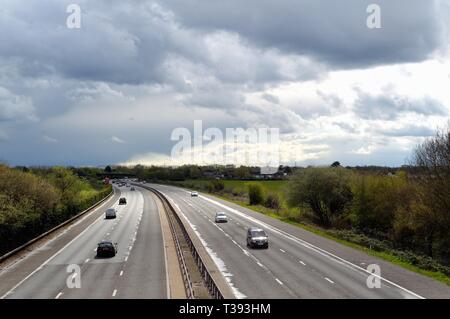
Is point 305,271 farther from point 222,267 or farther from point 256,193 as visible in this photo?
point 256,193

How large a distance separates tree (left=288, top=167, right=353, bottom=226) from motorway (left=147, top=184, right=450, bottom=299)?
27.9m

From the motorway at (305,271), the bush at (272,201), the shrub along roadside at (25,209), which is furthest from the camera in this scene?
the bush at (272,201)

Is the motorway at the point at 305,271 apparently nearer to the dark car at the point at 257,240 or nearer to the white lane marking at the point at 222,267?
the white lane marking at the point at 222,267

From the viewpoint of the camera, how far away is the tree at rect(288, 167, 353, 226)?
269 feet

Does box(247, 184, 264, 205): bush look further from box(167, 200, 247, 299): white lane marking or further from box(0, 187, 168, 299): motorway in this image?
box(167, 200, 247, 299): white lane marking

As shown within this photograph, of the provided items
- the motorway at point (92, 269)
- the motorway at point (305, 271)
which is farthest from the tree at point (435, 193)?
the motorway at point (92, 269)

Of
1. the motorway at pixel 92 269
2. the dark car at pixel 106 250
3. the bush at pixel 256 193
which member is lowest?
the motorway at pixel 92 269

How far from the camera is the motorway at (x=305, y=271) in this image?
27906 millimetres

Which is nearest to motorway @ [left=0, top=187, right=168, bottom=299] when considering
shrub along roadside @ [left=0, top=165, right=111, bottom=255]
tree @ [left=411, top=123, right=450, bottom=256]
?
shrub along roadside @ [left=0, top=165, right=111, bottom=255]

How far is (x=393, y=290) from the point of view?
94.0 ft

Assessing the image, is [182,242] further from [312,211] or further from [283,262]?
[312,211]

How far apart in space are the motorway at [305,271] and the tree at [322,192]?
2791 centimetres
